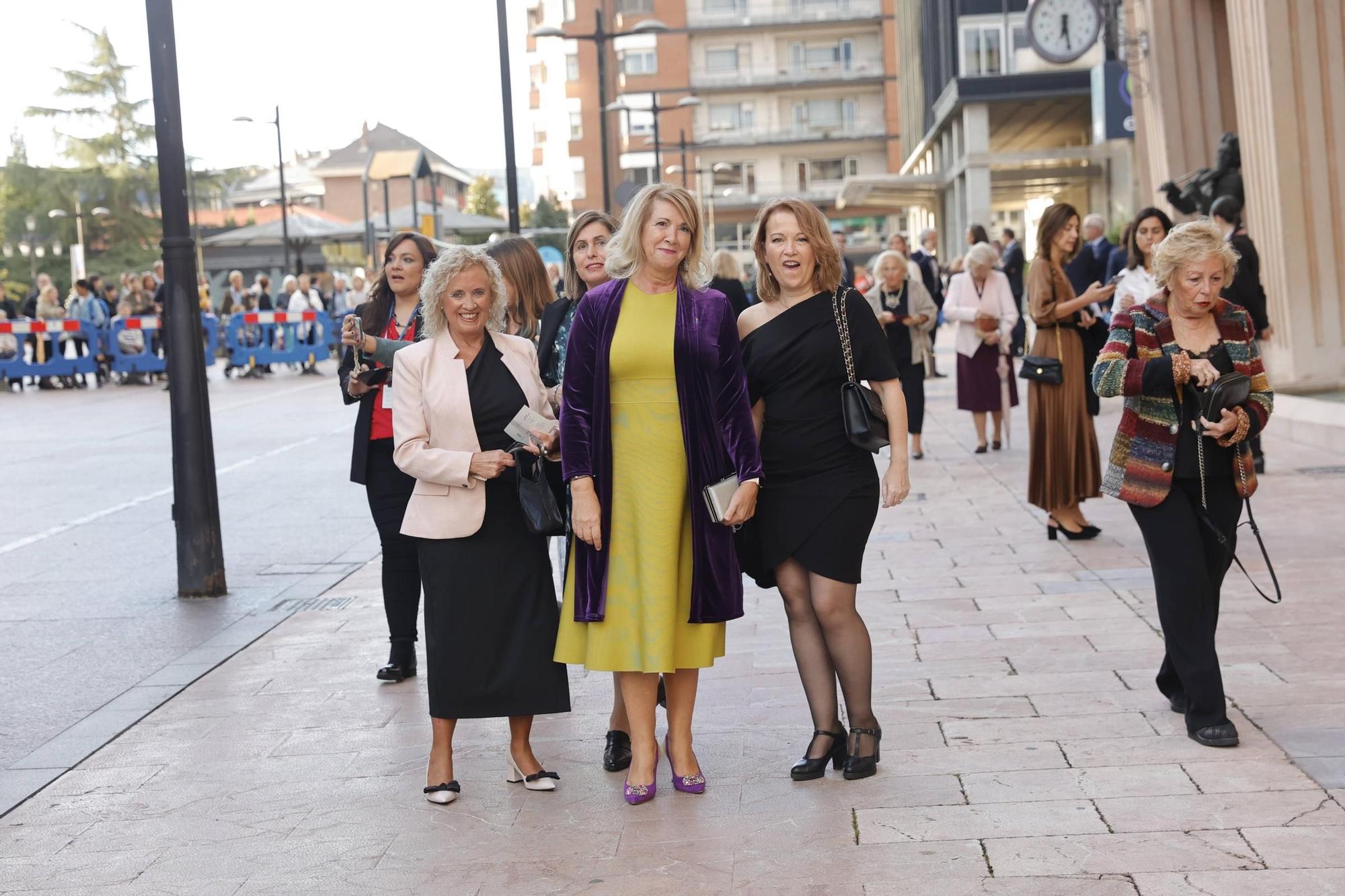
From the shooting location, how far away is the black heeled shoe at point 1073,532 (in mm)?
9766

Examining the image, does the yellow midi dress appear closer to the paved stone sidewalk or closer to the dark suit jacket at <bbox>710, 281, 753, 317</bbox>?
the paved stone sidewalk

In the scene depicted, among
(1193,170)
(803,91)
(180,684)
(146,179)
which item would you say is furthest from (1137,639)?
(803,91)

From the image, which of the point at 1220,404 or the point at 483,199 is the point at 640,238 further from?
the point at 483,199

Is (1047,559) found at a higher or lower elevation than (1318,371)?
lower

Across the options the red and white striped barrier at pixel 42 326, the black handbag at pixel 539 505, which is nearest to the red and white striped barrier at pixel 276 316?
the red and white striped barrier at pixel 42 326

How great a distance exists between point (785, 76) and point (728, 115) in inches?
144

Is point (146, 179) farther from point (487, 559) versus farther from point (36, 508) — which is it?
point (487, 559)

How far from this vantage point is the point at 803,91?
90.7 m

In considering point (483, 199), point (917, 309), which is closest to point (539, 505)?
point (917, 309)

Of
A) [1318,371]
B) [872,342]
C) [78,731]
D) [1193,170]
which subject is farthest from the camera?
[1193,170]

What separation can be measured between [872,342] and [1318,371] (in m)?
11.0

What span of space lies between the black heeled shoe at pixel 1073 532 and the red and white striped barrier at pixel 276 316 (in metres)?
25.0

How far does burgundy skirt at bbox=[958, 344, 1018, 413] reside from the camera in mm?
14047

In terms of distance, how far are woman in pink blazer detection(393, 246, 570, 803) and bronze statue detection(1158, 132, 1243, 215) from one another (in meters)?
10.6
